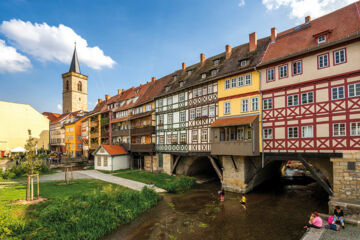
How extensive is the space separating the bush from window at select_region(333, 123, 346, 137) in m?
13.9

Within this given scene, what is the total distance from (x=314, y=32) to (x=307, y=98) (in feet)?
18.2

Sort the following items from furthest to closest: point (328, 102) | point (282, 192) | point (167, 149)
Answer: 1. point (167, 149)
2. point (282, 192)
3. point (328, 102)

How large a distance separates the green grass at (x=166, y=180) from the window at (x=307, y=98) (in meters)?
13.1

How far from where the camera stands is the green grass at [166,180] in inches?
779

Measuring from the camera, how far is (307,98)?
579 inches

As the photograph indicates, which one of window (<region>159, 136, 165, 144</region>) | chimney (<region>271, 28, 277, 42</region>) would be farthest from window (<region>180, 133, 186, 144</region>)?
chimney (<region>271, 28, 277, 42</region>)

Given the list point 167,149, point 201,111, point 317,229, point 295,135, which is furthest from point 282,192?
point 167,149

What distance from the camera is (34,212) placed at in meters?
11.8

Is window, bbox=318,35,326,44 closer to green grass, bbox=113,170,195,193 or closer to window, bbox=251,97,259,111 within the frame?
window, bbox=251,97,259,111

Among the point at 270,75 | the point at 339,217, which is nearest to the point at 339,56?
the point at 270,75

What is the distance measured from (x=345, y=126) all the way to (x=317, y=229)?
672 centimetres

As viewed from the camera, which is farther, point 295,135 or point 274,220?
point 295,135

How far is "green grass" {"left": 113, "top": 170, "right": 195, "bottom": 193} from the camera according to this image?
19.8 metres

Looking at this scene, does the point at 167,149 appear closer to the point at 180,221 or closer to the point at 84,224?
the point at 180,221
